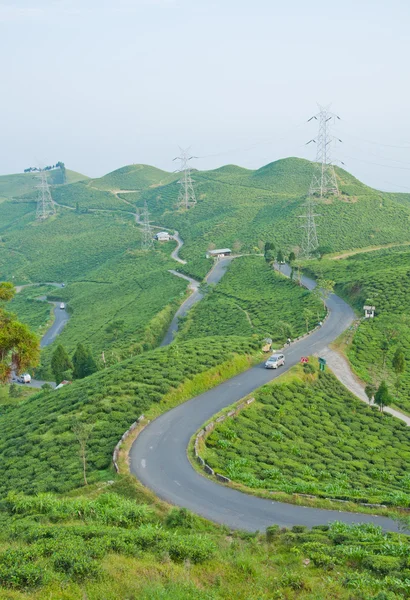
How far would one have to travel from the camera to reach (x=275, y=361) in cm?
4116

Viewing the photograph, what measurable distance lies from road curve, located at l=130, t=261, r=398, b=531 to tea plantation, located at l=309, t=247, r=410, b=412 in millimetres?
11040

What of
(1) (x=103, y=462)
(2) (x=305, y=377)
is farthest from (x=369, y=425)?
(1) (x=103, y=462)

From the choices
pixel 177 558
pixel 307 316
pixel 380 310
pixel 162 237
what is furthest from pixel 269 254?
pixel 177 558

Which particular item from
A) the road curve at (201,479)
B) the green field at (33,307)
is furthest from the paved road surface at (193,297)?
the road curve at (201,479)

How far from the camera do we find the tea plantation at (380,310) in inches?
1743

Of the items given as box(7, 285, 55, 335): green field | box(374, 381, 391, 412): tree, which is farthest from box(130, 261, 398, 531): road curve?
box(7, 285, 55, 335): green field

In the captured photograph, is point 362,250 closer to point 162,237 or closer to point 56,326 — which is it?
point 162,237

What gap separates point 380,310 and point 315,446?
2990 centimetres

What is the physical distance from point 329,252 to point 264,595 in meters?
80.2

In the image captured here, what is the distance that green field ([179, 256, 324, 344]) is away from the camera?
5706cm

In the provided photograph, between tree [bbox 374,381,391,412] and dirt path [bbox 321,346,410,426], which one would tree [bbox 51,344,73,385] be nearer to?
dirt path [bbox 321,346,410,426]

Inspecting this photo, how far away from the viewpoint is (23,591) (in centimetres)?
1354

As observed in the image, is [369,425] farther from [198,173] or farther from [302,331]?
[198,173]

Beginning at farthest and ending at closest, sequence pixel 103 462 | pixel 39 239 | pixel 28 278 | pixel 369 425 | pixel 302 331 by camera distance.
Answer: pixel 39 239 → pixel 28 278 → pixel 302 331 → pixel 369 425 → pixel 103 462
